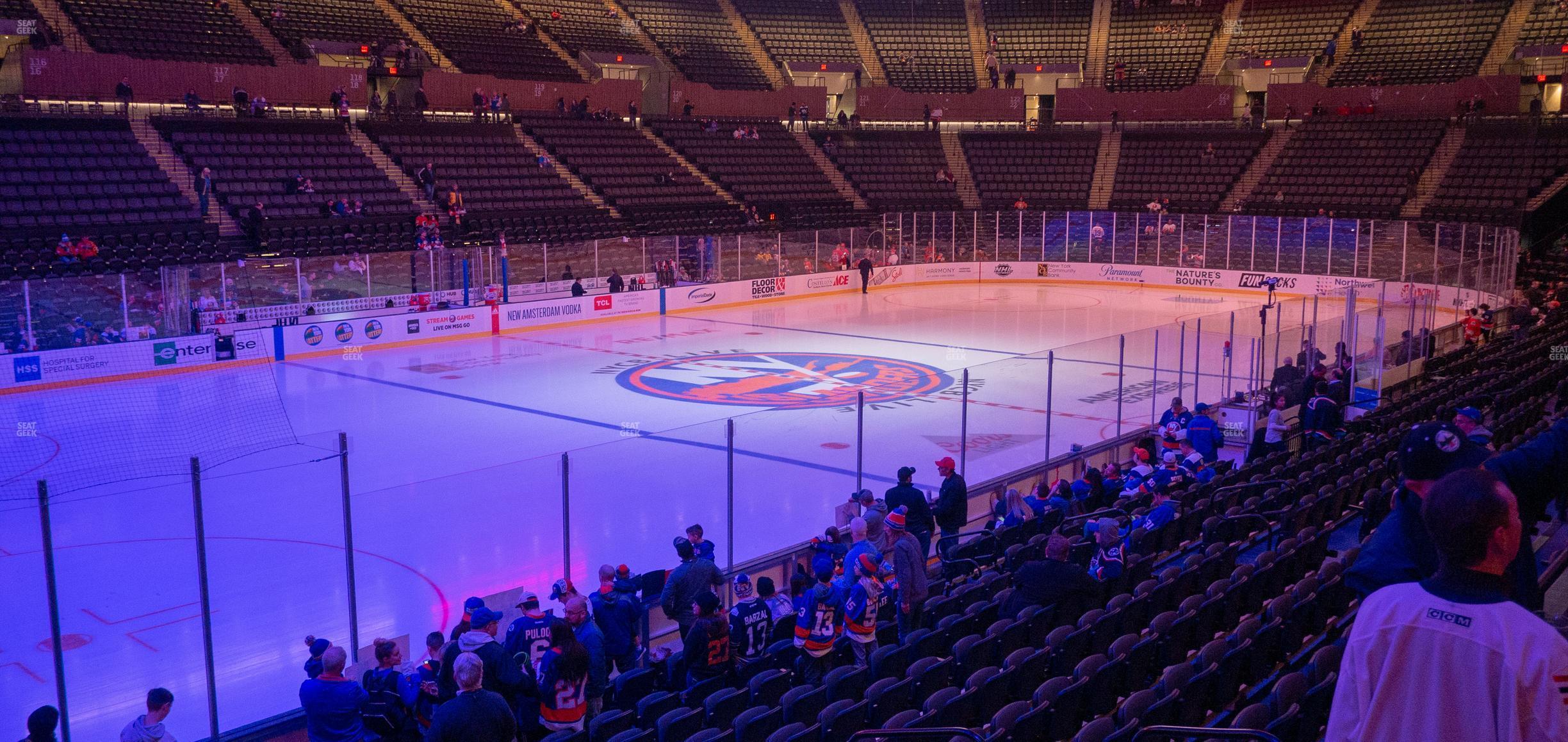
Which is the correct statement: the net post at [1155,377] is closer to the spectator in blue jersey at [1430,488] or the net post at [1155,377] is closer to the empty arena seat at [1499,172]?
→ the spectator in blue jersey at [1430,488]

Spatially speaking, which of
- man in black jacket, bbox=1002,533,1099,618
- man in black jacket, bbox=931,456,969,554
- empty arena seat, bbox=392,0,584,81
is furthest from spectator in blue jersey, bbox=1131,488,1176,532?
empty arena seat, bbox=392,0,584,81

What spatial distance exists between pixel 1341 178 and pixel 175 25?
40631mm

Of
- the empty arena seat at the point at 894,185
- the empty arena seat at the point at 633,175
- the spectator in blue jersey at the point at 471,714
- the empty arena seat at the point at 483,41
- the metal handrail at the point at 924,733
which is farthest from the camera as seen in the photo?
the empty arena seat at the point at 894,185

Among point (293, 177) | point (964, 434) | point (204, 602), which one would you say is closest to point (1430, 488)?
point (204, 602)

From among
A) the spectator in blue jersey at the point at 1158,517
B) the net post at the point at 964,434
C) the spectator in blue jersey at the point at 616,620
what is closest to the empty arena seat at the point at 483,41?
the net post at the point at 964,434

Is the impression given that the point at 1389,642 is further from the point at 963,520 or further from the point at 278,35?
the point at 278,35

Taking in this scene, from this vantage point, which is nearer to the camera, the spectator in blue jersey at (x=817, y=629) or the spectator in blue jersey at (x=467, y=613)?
the spectator in blue jersey at (x=467, y=613)

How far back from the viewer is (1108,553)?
9.50 meters

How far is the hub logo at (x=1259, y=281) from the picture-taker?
39406 millimetres

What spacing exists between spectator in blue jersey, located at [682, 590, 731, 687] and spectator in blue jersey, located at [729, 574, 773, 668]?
1.11ft

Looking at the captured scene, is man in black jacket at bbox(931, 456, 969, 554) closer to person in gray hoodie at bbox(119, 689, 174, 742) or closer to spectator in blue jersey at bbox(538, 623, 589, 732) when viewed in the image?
spectator in blue jersey at bbox(538, 623, 589, 732)

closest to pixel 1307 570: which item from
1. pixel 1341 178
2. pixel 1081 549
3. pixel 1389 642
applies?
pixel 1081 549

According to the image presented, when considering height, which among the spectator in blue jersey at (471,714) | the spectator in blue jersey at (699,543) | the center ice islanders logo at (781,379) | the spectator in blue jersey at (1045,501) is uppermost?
the spectator in blue jersey at (471,714)

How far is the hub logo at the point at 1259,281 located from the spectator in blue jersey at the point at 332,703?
37328 millimetres
